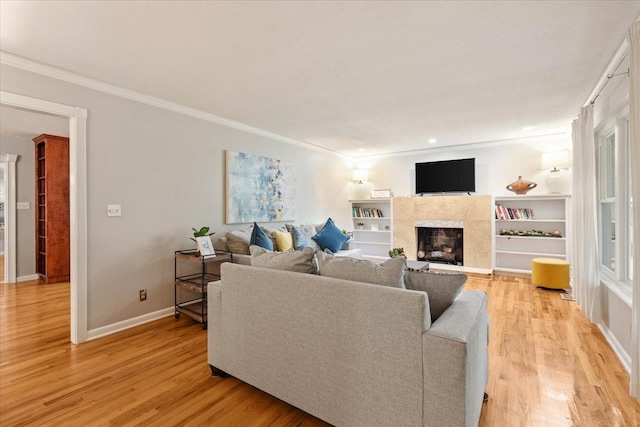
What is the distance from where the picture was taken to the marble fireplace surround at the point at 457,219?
5.46 metres

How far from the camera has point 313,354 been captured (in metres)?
1.68

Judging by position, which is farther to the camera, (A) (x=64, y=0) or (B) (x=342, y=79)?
(B) (x=342, y=79)

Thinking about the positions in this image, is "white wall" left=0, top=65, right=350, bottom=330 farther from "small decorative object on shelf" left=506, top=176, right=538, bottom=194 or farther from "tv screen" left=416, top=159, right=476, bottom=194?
"small decorative object on shelf" left=506, top=176, right=538, bottom=194

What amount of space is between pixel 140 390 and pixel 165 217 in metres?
1.89

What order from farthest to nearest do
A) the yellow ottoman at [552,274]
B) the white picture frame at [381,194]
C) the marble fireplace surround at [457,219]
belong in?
1. the white picture frame at [381,194]
2. the marble fireplace surround at [457,219]
3. the yellow ottoman at [552,274]

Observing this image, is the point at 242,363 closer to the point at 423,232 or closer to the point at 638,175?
the point at 638,175

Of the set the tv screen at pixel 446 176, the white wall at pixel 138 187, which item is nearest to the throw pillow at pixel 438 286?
the white wall at pixel 138 187

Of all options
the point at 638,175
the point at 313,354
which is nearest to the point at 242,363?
the point at 313,354

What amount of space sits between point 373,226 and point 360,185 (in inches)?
38.4

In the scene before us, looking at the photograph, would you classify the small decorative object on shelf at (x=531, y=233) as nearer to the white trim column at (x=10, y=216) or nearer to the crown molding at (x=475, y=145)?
the crown molding at (x=475, y=145)

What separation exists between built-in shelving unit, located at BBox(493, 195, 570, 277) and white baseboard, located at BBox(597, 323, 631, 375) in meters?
2.41

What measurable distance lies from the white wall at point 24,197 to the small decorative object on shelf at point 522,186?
27.4 ft

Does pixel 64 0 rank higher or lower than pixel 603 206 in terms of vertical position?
higher

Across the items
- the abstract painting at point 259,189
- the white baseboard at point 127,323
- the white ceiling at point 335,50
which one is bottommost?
the white baseboard at point 127,323
